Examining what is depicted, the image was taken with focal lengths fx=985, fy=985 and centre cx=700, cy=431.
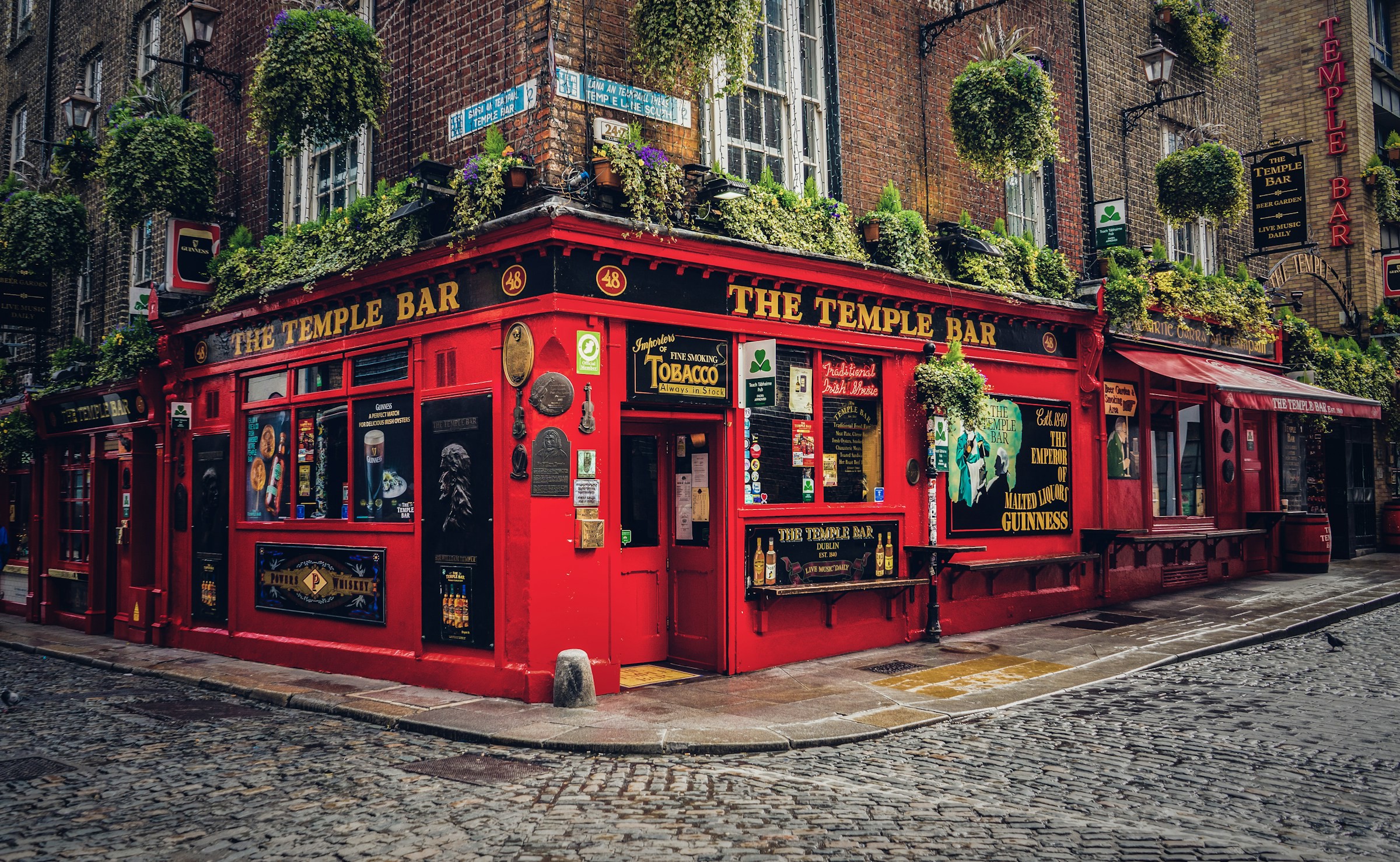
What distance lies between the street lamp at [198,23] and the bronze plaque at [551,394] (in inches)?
325

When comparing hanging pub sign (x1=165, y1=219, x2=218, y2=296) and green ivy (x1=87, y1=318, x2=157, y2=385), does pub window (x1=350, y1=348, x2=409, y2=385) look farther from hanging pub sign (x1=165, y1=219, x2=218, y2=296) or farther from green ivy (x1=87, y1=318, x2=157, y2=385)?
green ivy (x1=87, y1=318, x2=157, y2=385)

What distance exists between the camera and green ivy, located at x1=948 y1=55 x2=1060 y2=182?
11984 mm

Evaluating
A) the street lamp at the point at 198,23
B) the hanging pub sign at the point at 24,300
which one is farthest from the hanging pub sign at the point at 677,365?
the hanging pub sign at the point at 24,300

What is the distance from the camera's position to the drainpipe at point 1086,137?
50.6ft

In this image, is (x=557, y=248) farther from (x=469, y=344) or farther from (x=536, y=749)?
(x=536, y=749)

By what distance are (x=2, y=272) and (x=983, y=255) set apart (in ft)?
53.5

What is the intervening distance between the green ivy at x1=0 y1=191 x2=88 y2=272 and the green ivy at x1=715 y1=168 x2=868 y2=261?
12.5 meters

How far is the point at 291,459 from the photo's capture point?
12102 millimetres

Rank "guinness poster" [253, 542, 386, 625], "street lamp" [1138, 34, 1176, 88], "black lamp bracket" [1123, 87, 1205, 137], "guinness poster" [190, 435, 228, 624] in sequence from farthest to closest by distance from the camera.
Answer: "black lamp bracket" [1123, 87, 1205, 137], "street lamp" [1138, 34, 1176, 88], "guinness poster" [190, 435, 228, 624], "guinness poster" [253, 542, 386, 625]

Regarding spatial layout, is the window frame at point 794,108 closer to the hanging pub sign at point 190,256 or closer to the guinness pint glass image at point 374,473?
the guinness pint glass image at point 374,473

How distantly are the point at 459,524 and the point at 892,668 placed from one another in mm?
4711

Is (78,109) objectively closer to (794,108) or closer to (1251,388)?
(794,108)

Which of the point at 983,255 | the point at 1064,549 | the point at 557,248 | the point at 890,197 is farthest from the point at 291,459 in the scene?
the point at 1064,549

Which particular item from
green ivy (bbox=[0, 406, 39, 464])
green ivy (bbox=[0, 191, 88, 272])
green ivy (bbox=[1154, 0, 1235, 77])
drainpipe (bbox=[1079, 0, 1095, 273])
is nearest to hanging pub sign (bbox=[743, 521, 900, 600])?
drainpipe (bbox=[1079, 0, 1095, 273])
